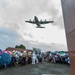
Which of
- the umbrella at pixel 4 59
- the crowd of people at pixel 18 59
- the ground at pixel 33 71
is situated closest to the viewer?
the ground at pixel 33 71

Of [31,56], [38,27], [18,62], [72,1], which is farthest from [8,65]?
[38,27]

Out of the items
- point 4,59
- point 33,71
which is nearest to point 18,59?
point 4,59

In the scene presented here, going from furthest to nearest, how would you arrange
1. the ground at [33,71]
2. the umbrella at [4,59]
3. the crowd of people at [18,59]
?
the crowd of people at [18,59] → the umbrella at [4,59] → the ground at [33,71]

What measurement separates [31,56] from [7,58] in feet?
17.3

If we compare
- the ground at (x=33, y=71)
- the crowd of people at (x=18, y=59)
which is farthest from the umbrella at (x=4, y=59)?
the ground at (x=33, y=71)

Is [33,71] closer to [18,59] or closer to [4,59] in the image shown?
[4,59]

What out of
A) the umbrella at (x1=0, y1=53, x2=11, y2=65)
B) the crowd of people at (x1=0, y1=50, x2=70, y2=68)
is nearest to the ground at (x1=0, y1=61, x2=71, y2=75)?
the umbrella at (x1=0, y1=53, x2=11, y2=65)

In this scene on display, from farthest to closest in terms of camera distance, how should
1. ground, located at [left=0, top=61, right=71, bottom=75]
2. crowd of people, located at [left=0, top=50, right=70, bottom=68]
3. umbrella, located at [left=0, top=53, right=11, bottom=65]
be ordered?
crowd of people, located at [left=0, top=50, right=70, bottom=68] → umbrella, located at [left=0, top=53, right=11, bottom=65] → ground, located at [left=0, top=61, right=71, bottom=75]

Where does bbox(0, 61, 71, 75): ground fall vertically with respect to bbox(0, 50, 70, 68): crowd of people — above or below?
below

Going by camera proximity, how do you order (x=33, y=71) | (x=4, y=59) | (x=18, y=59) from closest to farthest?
1. (x=33, y=71)
2. (x=4, y=59)
3. (x=18, y=59)

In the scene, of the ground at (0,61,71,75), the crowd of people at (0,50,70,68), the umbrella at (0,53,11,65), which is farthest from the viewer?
the crowd of people at (0,50,70,68)

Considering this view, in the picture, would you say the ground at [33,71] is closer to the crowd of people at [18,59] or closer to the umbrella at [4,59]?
the umbrella at [4,59]

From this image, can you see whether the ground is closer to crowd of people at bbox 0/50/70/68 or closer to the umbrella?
the umbrella

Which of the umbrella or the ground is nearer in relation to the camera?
the ground
